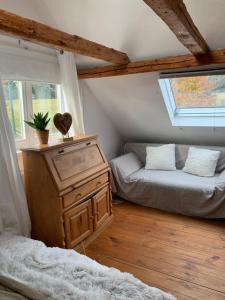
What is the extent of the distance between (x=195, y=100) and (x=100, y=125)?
4.91 ft

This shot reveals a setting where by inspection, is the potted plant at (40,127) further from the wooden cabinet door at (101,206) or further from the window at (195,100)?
the window at (195,100)

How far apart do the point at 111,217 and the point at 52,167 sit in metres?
1.23

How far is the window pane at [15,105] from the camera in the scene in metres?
2.62

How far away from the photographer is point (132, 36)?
2643 mm

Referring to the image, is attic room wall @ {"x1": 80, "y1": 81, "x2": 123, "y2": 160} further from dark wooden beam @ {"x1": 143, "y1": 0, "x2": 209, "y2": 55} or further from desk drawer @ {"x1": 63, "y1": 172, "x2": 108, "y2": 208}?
dark wooden beam @ {"x1": 143, "y1": 0, "x2": 209, "y2": 55}

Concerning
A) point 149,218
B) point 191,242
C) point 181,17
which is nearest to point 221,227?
point 191,242

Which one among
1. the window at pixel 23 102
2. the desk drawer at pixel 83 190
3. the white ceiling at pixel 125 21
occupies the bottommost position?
the desk drawer at pixel 83 190

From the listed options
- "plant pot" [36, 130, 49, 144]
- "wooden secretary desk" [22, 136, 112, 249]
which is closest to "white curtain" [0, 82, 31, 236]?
"wooden secretary desk" [22, 136, 112, 249]

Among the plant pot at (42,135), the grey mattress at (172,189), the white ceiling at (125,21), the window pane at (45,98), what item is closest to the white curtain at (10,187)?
the plant pot at (42,135)

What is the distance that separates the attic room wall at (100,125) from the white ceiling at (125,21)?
0.95 meters

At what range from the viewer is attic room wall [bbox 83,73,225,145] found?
10.9 ft

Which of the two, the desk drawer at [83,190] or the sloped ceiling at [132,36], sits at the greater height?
the sloped ceiling at [132,36]

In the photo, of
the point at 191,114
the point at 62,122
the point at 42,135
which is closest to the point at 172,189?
the point at 191,114

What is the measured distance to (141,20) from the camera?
2.44 m
